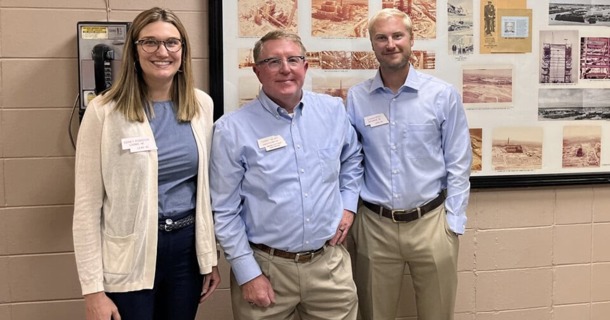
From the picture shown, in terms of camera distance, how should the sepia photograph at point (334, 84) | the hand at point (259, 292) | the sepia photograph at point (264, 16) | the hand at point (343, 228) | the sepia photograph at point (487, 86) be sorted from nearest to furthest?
the hand at point (259, 292), the hand at point (343, 228), the sepia photograph at point (264, 16), the sepia photograph at point (334, 84), the sepia photograph at point (487, 86)

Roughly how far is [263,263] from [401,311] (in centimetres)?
107

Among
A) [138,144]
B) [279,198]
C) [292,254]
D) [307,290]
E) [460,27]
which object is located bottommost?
[307,290]

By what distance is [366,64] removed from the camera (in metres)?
2.70

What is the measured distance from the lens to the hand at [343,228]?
2.21 metres

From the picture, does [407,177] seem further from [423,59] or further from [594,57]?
[594,57]

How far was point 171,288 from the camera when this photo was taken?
1.96m

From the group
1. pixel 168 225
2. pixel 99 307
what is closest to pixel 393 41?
pixel 168 225

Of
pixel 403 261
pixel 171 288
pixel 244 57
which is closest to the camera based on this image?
pixel 171 288

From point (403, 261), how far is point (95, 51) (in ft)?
5.24

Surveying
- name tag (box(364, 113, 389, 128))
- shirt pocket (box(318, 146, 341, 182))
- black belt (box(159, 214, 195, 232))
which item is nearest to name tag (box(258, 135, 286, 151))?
shirt pocket (box(318, 146, 341, 182))

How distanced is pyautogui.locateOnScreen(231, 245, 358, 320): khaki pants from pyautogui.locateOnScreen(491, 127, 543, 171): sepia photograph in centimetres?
115

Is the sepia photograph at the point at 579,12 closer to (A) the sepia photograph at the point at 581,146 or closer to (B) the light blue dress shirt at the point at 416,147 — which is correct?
(A) the sepia photograph at the point at 581,146

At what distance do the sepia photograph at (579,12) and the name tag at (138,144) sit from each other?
6.96 ft

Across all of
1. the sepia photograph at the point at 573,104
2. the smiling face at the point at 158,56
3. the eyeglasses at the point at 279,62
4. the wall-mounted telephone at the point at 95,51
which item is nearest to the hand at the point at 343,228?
the eyeglasses at the point at 279,62
